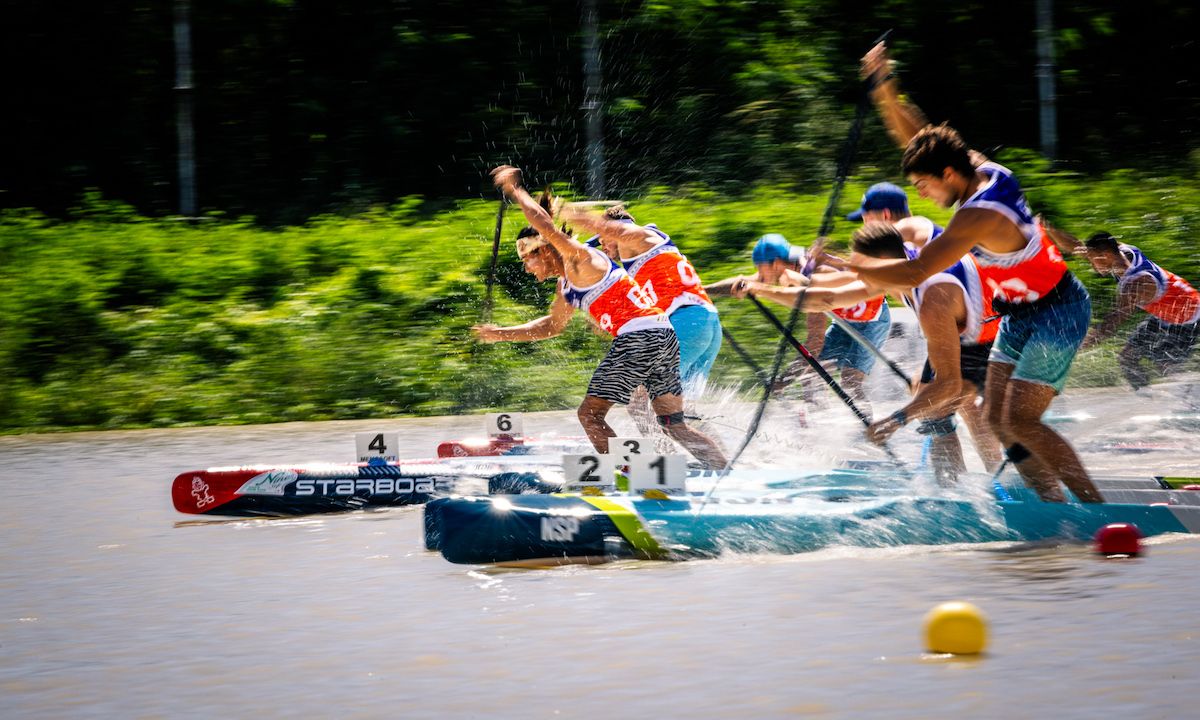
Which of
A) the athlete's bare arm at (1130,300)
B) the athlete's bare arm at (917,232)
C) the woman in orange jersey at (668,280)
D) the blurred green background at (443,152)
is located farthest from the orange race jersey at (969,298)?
the blurred green background at (443,152)

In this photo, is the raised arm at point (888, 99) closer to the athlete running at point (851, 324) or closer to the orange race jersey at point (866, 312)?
the athlete running at point (851, 324)

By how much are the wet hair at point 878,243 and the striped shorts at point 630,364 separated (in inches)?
51.7

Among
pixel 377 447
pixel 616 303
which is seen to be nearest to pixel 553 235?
pixel 616 303

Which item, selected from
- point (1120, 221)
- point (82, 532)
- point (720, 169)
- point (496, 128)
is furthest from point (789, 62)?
point (82, 532)

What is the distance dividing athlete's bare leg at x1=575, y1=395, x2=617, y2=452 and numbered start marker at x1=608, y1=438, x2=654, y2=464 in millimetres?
215

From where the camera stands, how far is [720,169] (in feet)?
65.4

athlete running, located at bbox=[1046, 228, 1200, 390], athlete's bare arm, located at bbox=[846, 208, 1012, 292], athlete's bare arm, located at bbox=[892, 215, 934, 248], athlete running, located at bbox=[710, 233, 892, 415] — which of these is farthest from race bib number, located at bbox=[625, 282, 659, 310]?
athlete running, located at bbox=[1046, 228, 1200, 390]

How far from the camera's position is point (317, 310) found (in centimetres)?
1472

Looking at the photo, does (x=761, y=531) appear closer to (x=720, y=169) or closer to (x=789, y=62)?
(x=720, y=169)

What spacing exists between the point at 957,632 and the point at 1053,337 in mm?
1926

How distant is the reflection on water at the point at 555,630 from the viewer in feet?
14.0

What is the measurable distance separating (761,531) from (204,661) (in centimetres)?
239

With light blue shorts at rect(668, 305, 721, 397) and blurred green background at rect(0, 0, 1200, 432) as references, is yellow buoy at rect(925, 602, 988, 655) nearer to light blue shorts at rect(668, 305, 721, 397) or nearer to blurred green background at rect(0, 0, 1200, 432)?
light blue shorts at rect(668, 305, 721, 397)

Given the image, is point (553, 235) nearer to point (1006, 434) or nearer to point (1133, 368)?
point (1006, 434)
